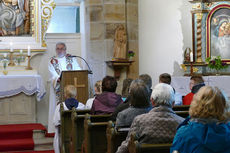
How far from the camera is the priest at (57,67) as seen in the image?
8.94 metres

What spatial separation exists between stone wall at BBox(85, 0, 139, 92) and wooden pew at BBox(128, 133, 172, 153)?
6.66m

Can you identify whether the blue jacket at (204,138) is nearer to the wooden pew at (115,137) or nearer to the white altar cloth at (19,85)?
the wooden pew at (115,137)

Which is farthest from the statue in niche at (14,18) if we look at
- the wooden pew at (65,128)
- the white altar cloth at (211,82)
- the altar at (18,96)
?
the wooden pew at (65,128)

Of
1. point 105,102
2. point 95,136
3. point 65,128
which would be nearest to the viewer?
point 95,136

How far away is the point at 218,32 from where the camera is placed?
10.3m

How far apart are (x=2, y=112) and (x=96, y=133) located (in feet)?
16.2

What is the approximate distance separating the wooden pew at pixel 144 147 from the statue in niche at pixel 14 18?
730cm

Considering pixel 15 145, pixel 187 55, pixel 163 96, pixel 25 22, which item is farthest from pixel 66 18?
pixel 163 96

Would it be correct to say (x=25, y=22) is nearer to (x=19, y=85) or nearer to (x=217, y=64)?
(x=19, y=85)

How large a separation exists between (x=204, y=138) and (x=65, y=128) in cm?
363

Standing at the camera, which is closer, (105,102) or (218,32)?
(105,102)

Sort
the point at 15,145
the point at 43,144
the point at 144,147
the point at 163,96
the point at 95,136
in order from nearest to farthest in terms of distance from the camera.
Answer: the point at 144,147, the point at 163,96, the point at 95,136, the point at 15,145, the point at 43,144

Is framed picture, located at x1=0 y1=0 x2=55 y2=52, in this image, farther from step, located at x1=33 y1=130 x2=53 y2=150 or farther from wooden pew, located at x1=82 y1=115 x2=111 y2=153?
wooden pew, located at x1=82 y1=115 x2=111 y2=153

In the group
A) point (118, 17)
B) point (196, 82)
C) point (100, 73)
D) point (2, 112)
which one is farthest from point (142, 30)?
point (196, 82)
